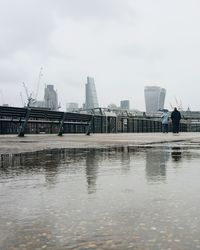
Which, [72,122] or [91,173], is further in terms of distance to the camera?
[72,122]

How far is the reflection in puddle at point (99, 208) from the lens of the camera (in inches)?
97.5

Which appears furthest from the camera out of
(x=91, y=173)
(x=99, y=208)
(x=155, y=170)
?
(x=155, y=170)

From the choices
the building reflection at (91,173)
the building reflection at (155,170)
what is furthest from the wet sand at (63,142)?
the building reflection at (155,170)

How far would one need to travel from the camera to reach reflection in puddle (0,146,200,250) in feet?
8.13

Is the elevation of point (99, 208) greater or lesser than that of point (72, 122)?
lesser

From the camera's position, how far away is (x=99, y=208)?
3.29 meters

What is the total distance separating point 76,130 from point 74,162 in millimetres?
18961

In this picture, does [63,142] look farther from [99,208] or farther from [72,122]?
[99,208]

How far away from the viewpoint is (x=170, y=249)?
2.29m

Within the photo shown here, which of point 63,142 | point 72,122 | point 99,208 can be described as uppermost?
point 72,122

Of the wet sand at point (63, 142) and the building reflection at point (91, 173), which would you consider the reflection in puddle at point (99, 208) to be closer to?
the building reflection at point (91, 173)

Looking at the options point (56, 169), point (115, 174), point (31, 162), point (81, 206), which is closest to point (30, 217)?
point (81, 206)

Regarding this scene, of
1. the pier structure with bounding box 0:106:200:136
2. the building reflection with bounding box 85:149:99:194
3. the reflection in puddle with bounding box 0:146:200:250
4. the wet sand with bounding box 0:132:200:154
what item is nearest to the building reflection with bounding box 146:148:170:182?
the reflection in puddle with bounding box 0:146:200:250

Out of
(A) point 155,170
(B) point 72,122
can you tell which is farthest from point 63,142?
(B) point 72,122
